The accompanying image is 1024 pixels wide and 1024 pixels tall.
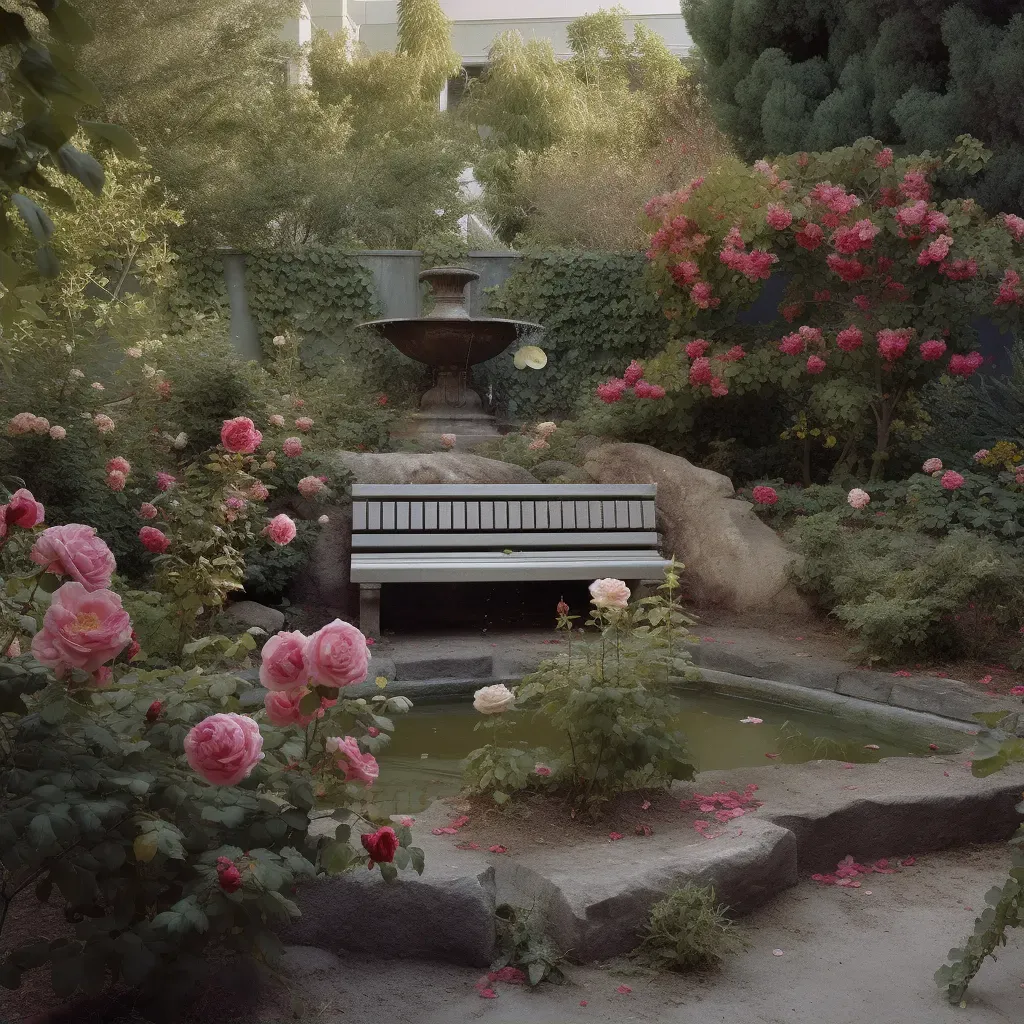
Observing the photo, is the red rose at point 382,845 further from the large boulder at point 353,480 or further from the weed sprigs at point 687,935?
the large boulder at point 353,480

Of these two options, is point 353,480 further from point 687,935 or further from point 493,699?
point 687,935

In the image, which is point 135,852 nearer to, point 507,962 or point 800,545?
point 507,962

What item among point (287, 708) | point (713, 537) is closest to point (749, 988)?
point (287, 708)

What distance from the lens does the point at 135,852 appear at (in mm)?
1995

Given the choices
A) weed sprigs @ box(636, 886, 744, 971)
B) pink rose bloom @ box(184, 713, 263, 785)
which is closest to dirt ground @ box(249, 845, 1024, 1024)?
weed sprigs @ box(636, 886, 744, 971)

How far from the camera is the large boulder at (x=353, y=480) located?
6.80 m

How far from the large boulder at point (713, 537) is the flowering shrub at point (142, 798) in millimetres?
4646

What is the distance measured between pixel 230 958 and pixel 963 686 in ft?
12.3

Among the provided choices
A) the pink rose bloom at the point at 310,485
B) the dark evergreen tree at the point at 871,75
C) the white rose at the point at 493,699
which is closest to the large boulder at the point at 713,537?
the pink rose bloom at the point at 310,485

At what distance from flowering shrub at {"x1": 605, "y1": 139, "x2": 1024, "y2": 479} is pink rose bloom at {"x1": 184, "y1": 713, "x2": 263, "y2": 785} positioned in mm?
6531

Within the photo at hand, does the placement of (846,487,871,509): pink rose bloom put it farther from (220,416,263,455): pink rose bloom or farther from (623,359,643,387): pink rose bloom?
(220,416,263,455): pink rose bloom

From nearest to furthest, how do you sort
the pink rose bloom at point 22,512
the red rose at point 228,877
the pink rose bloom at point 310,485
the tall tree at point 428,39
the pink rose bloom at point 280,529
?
the red rose at point 228,877 < the pink rose bloom at point 22,512 < the pink rose bloom at point 280,529 < the pink rose bloom at point 310,485 < the tall tree at point 428,39

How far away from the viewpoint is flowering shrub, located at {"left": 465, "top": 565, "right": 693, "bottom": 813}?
11.2 feet

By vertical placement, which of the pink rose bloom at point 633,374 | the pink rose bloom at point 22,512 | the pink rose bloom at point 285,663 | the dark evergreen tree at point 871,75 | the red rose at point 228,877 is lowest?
the red rose at point 228,877
